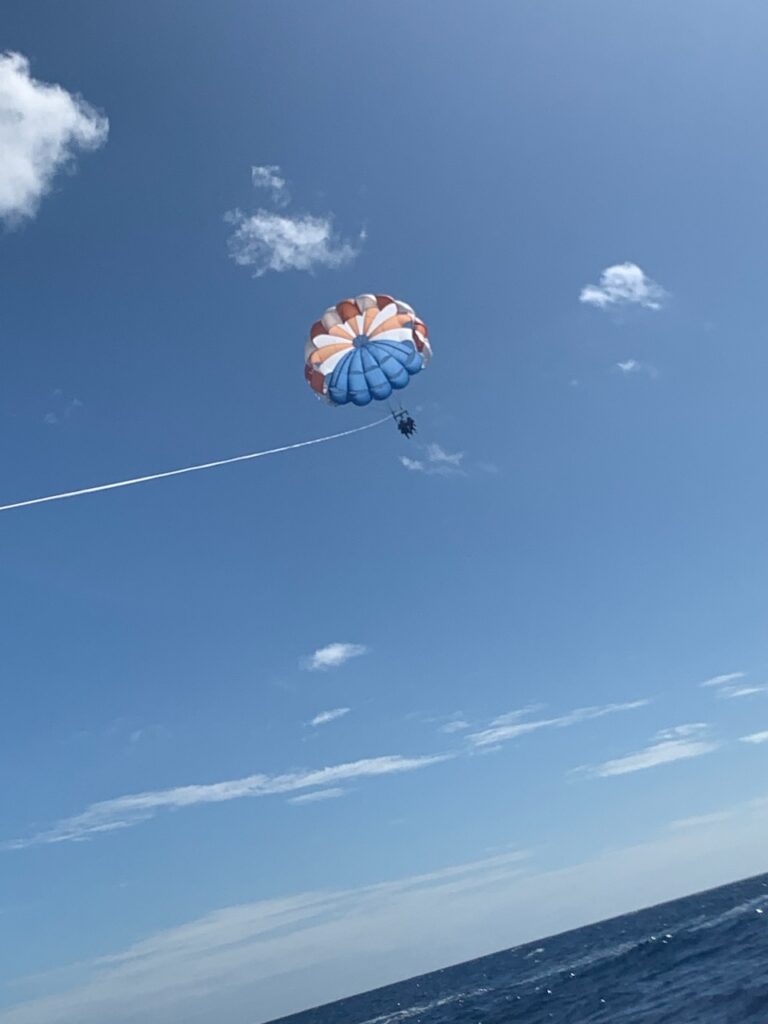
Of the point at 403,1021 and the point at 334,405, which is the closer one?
the point at 334,405

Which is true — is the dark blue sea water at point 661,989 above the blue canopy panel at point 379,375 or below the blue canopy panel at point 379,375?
below

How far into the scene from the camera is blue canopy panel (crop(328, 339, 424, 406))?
26016 millimetres

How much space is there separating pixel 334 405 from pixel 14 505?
14363 mm

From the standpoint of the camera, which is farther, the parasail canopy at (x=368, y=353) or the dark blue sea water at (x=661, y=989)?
the dark blue sea water at (x=661, y=989)

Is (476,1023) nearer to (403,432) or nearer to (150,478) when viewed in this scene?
(403,432)

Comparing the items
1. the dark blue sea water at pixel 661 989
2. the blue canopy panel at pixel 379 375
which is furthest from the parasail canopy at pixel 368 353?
the dark blue sea water at pixel 661 989

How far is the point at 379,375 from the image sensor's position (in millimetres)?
26125

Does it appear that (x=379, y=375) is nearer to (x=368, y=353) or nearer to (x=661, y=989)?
(x=368, y=353)


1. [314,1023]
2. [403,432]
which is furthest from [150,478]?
[314,1023]

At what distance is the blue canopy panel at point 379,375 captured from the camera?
26016 mm

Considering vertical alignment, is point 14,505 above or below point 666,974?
above

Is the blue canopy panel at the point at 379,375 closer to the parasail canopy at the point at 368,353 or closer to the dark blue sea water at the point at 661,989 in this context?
the parasail canopy at the point at 368,353

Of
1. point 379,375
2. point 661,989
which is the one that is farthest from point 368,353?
point 661,989

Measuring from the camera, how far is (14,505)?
12.7m
